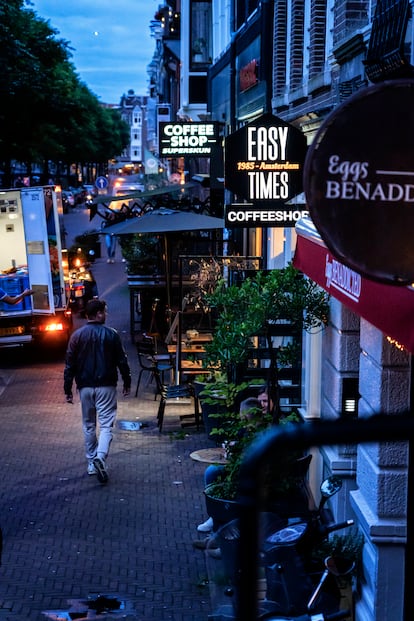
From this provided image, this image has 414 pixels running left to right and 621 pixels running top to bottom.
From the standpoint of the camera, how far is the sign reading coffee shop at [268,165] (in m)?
9.84

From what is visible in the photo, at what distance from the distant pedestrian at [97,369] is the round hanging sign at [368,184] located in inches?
255

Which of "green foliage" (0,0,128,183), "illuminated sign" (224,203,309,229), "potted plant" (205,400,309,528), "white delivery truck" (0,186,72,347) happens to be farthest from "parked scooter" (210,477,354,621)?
"green foliage" (0,0,128,183)

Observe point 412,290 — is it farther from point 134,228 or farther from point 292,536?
point 134,228

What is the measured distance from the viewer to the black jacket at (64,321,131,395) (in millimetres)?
9961

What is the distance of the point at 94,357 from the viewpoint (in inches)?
392

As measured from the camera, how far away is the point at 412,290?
420cm

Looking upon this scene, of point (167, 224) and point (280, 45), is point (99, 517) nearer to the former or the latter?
point (280, 45)

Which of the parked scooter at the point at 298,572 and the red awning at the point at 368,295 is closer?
the red awning at the point at 368,295

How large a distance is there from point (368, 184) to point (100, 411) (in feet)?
22.3

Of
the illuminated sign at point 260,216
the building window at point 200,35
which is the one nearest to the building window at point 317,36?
the illuminated sign at point 260,216

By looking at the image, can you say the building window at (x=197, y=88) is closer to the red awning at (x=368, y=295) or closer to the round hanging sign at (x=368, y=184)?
the red awning at (x=368, y=295)

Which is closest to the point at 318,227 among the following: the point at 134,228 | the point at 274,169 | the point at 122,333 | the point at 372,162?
the point at 372,162

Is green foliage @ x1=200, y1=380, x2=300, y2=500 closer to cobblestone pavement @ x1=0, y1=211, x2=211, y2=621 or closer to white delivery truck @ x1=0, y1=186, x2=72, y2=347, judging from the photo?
cobblestone pavement @ x1=0, y1=211, x2=211, y2=621

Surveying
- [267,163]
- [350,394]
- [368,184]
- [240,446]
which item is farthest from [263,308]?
[368,184]
